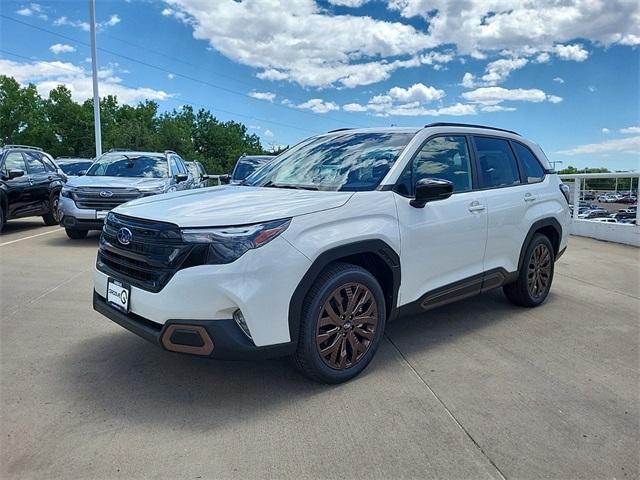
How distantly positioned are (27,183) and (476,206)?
9603 millimetres

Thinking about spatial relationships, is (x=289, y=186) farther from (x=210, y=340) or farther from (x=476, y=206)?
(x=476, y=206)

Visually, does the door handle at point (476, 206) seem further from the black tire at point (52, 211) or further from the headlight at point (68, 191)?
the black tire at point (52, 211)

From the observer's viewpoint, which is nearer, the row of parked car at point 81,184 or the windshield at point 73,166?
the row of parked car at point 81,184

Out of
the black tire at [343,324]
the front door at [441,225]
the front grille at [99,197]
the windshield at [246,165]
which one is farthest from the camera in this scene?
the windshield at [246,165]

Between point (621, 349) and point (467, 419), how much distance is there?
1.99m

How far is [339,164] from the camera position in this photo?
154 inches

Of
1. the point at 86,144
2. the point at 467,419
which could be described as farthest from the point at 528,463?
the point at 86,144

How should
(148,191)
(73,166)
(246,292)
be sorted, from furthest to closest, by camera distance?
(73,166) → (148,191) → (246,292)

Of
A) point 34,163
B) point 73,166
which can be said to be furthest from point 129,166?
point 73,166

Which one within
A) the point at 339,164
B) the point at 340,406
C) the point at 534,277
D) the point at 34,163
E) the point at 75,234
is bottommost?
the point at 340,406

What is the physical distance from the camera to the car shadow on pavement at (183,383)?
296 centimetres

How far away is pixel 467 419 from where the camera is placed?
9.54 ft

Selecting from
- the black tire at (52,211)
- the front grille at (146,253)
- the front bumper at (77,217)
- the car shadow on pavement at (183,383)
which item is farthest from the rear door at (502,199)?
the black tire at (52,211)

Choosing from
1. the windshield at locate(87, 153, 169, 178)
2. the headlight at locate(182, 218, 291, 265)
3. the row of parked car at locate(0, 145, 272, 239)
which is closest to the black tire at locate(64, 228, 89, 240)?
the row of parked car at locate(0, 145, 272, 239)
